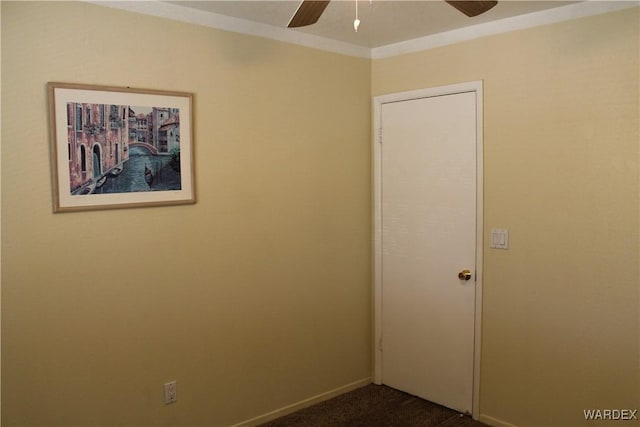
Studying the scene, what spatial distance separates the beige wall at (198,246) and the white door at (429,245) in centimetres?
20

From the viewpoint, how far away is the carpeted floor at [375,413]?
10.2 ft

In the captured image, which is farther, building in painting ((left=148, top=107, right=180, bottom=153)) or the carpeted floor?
the carpeted floor

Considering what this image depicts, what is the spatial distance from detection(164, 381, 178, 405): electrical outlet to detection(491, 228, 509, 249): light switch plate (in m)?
1.94

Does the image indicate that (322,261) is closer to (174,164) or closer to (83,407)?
(174,164)

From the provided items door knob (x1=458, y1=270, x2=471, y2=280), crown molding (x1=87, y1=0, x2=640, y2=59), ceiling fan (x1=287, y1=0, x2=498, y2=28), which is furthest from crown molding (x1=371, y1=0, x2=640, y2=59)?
door knob (x1=458, y1=270, x2=471, y2=280)

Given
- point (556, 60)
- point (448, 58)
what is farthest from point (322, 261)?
point (556, 60)

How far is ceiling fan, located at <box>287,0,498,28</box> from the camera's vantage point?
1712 millimetres

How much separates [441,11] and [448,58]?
1.43 ft

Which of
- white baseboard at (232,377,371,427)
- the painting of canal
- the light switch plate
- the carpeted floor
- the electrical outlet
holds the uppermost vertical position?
the painting of canal

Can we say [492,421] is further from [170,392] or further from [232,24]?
[232,24]

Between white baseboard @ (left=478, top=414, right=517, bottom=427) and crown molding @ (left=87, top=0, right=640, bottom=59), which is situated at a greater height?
crown molding @ (left=87, top=0, right=640, bottom=59)

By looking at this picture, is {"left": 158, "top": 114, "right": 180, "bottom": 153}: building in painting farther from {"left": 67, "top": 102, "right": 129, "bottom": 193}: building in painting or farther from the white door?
the white door

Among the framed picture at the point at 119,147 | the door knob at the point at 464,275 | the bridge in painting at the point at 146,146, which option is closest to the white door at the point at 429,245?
the door knob at the point at 464,275

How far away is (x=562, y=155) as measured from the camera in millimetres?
2664
